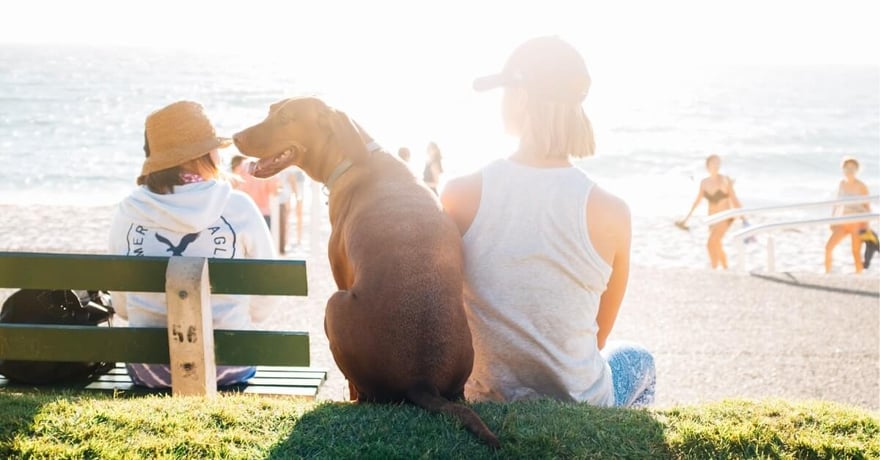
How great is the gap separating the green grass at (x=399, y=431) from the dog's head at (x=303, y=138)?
4.28 ft

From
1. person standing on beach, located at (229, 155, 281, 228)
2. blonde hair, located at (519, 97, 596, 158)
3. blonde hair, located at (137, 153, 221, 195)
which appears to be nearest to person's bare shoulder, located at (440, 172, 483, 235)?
blonde hair, located at (519, 97, 596, 158)

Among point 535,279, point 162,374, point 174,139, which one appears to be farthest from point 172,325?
point 535,279

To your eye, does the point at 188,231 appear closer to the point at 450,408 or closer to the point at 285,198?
the point at 450,408

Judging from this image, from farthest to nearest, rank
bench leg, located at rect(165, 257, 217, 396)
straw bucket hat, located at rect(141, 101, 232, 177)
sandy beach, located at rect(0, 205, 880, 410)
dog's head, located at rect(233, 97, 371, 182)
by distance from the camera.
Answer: sandy beach, located at rect(0, 205, 880, 410) → dog's head, located at rect(233, 97, 371, 182) → straw bucket hat, located at rect(141, 101, 232, 177) → bench leg, located at rect(165, 257, 217, 396)

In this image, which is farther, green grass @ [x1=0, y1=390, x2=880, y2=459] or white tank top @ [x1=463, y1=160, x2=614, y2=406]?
white tank top @ [x1=463, y1=160, x2=614, y2=406]

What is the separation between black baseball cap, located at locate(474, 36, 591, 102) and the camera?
324 centimetres

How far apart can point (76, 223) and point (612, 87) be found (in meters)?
79.2

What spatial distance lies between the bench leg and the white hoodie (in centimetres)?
39

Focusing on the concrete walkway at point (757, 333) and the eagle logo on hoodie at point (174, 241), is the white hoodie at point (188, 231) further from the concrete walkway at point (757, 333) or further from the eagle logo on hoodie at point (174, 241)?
the concrete walkway at point (757, 333)

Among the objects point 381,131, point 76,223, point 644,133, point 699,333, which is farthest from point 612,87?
point 699,333

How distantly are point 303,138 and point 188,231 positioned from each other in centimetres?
73

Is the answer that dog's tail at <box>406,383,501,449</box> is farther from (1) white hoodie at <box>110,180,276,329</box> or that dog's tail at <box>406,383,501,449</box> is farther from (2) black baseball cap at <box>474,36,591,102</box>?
(1) white hoodie at <box>110,180,276,329</box>

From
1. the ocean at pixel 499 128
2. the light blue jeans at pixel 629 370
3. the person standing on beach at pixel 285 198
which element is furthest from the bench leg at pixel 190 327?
the person standing on beach at pixel 285 198

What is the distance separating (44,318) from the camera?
12.9 feet
